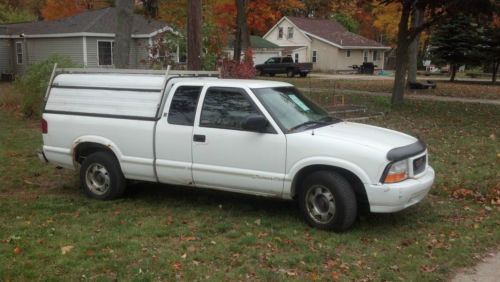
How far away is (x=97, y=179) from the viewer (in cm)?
736

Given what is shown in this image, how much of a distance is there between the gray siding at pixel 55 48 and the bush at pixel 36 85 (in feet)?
46.0

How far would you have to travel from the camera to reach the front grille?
6.01 metres

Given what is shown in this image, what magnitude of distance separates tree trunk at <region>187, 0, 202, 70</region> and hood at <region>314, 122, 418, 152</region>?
19.6ft

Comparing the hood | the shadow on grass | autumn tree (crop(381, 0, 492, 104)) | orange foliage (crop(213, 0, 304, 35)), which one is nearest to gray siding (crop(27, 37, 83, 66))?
orange foliage (crop(213, 0, 304, 35))

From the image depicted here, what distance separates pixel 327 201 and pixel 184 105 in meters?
2.14

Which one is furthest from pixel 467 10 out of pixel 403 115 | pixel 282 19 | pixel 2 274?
pixel 282 19

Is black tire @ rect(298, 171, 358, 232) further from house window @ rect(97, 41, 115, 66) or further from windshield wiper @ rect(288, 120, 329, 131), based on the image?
house window @ rect(97, 41, 115, 66)

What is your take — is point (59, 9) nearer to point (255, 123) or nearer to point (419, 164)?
point (255, 123)

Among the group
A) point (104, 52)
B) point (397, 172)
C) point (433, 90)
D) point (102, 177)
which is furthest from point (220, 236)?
point (104, 52)

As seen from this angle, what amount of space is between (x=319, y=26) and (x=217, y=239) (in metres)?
58.6

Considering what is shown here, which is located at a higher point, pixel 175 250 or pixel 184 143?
pixel 184 143

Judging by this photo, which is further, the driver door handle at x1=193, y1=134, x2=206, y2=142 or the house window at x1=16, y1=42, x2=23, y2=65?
the house window at x1=16, y1=42, x2=23, y2=65

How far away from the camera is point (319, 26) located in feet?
204

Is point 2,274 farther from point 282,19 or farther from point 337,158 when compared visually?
point 282,19
